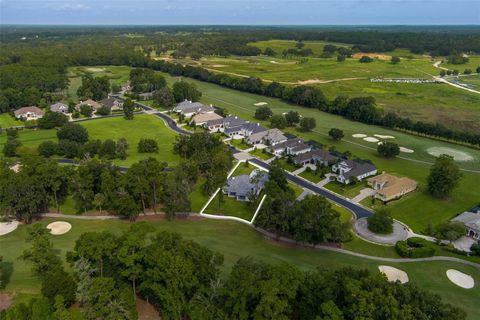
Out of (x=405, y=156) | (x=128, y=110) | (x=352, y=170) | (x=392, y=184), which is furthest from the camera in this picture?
(x=128, y=110)

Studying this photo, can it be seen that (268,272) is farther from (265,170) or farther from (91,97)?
(91,97)

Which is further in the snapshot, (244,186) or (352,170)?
(352,170)

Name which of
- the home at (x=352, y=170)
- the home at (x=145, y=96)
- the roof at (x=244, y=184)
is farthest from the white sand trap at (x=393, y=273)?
the home at (x=145, y=96)

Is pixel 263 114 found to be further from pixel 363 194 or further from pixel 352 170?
pixel 363 194

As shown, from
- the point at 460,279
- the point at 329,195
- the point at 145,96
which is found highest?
the point at 145,96

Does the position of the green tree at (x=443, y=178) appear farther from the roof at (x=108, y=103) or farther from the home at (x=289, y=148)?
the roof at (x=108, y=103)

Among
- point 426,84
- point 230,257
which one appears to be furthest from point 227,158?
point 426,84

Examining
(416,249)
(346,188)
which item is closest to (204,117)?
(346,188)
